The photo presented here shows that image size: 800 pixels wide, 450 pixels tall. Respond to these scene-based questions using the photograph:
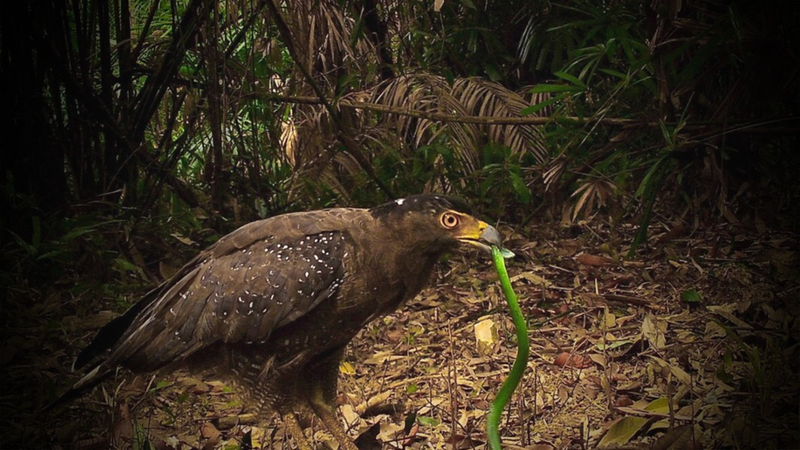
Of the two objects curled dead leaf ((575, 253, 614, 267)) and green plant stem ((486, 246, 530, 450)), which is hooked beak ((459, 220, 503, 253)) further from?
curled dead leaf ((575, 253, 614, 267))

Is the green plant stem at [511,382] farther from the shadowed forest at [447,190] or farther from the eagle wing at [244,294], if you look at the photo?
the eagle wing at [244,294]

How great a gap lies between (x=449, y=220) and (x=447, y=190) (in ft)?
5.31

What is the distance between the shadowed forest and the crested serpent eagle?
0.16 m

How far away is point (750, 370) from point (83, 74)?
3015 millimetres

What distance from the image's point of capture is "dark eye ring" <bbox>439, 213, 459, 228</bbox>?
2.79 m

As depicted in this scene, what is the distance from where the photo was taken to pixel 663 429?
2596 millimetres

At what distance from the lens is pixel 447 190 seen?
440 cm

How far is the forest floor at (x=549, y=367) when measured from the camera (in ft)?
8.79

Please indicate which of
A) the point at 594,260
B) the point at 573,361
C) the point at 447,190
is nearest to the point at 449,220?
the point at 573,361

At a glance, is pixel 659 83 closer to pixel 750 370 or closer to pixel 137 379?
pixel 750 370

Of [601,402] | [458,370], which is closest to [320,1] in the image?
[458,370]

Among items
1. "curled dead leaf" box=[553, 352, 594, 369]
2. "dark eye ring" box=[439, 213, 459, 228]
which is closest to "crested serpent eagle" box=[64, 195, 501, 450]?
"dark eye ring" box=[439, 213, 459, 228]

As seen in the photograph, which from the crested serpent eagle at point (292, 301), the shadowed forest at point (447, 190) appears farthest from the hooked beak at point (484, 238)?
the shadowed forest at point (447, 190)

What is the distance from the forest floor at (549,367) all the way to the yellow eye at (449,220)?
661 mm
